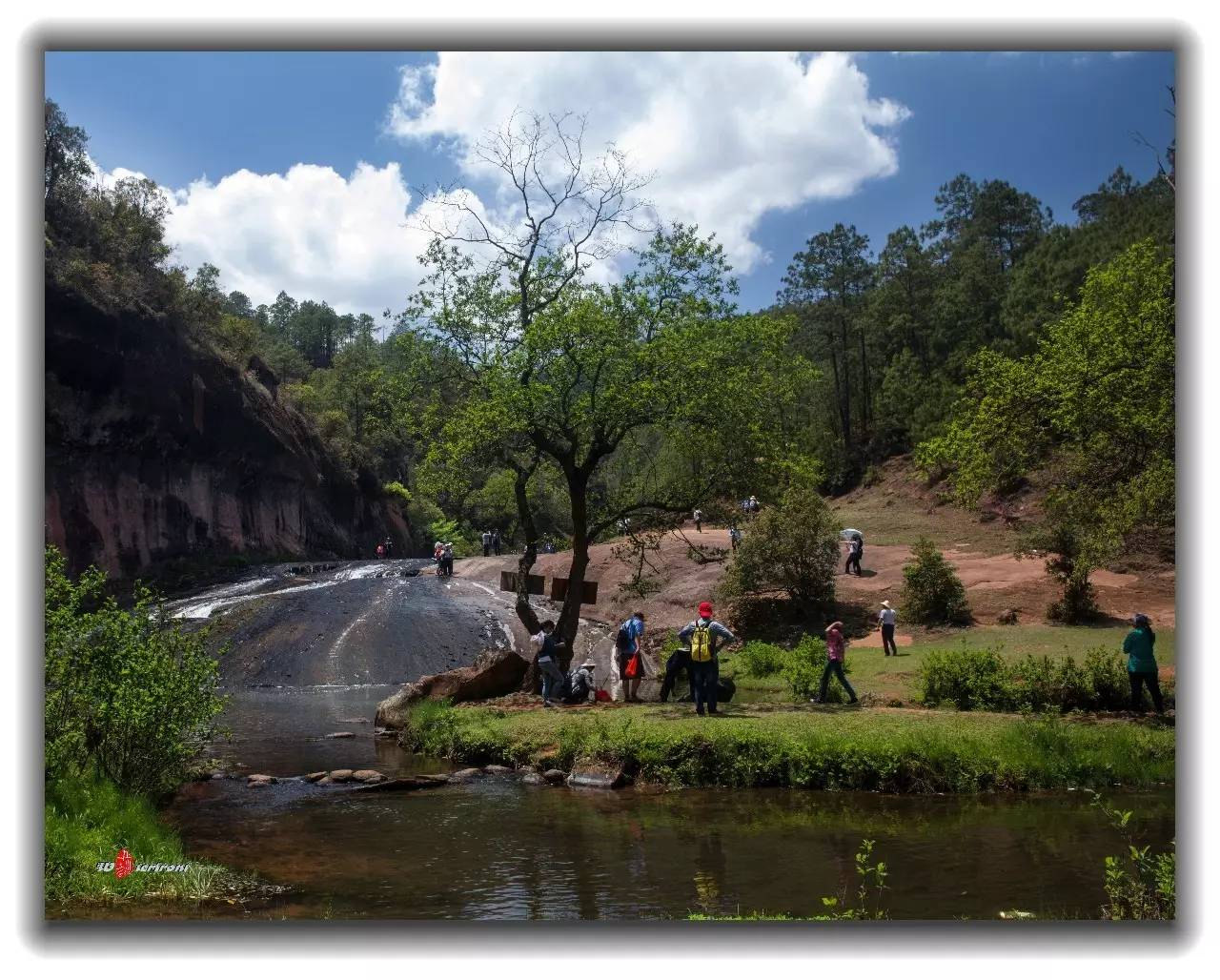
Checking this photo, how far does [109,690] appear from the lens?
34.0ft

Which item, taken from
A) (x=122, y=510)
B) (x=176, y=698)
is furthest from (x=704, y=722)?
(x=122, y=510)

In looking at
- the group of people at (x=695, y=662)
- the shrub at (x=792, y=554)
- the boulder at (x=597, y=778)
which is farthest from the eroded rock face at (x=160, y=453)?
the boulder at (x=597, y=778)

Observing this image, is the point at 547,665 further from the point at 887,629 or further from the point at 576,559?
the point at 887,629

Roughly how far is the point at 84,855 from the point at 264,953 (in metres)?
3.09

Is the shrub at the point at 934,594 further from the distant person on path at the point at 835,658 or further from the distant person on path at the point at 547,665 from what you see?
the distant person on path at the point at 547,665

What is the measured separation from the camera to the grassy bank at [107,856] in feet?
26.0

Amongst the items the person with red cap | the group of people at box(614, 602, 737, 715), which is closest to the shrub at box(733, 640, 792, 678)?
Answer: the group of people at box(614, 602, 737, 715)

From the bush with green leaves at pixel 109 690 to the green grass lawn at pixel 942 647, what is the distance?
1196cm

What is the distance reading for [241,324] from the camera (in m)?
63.7

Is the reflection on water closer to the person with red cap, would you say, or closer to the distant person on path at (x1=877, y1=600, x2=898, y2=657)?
the person with red cap

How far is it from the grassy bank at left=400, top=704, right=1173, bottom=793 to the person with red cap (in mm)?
567

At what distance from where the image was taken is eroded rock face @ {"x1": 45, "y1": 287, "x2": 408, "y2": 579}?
4494cm

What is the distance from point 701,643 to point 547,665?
4968 millimetres

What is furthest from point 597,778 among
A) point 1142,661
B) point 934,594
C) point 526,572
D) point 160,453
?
point 160,453
